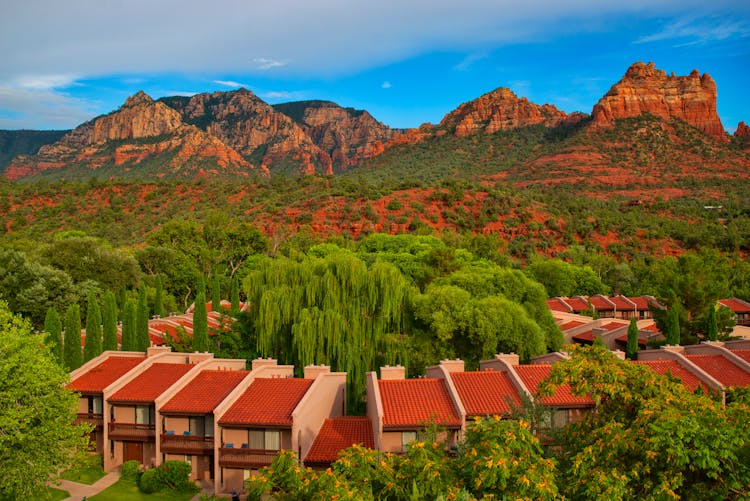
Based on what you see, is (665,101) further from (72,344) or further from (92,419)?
(92,419)

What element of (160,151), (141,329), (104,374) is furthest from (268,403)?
(160,151)

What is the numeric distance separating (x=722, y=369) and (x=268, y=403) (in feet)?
58.0

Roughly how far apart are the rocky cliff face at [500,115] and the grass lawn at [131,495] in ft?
504

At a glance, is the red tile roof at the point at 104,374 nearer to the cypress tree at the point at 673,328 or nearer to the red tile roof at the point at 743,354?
the red tile roof at the point at 743,354

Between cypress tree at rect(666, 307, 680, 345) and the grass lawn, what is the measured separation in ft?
97.9

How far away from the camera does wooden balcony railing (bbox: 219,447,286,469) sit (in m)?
20.3

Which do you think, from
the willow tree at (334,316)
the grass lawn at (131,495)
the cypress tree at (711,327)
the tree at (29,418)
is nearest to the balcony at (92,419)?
the grass lawn at (131,495)

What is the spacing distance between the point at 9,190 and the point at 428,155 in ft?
315

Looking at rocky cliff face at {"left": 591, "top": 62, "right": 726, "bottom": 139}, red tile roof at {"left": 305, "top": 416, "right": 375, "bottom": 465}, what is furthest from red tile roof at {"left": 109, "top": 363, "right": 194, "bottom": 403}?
rocky cliff face at {"left": 591, "top": 62, "right": 726, "bottom": 139}

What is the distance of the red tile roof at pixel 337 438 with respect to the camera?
19.4m

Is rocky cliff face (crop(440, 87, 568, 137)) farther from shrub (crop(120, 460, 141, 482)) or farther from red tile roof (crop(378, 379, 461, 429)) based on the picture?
shrub (crop(120, 460, 141, 482))

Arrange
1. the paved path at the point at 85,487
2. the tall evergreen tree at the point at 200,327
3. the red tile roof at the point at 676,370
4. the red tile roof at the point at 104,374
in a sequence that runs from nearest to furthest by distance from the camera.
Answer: the paved path at the point at 85,487, the red tile roof at the point at 676,370, the red tile roof at the point at 104,374, the tall evergreen tree at the point at 200,327

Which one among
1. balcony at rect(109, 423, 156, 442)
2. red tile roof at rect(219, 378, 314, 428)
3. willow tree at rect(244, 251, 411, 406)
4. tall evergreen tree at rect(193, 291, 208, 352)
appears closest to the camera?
red tile roof at rect(219, 378, 314, 428)

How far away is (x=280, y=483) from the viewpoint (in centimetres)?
1146
